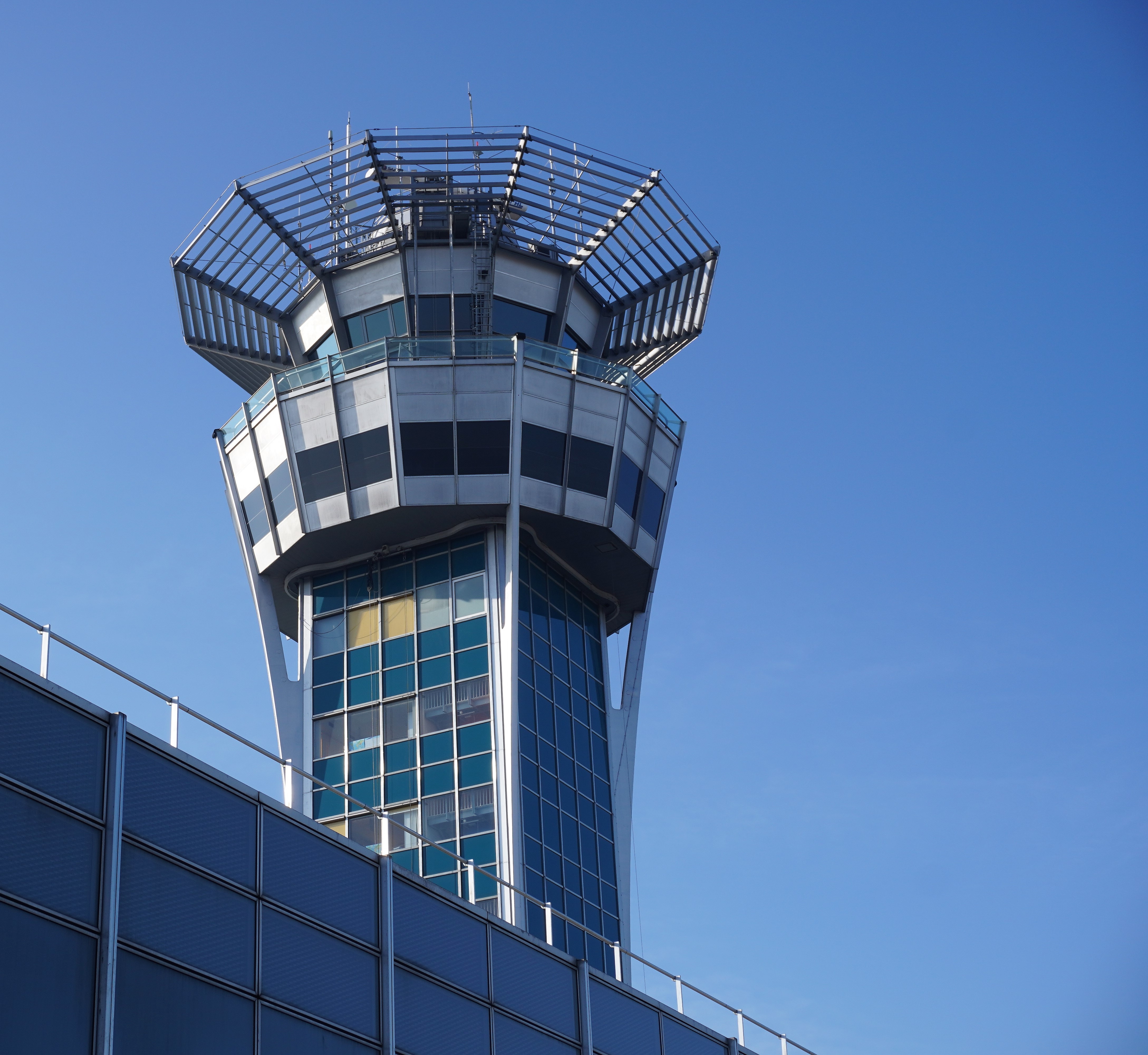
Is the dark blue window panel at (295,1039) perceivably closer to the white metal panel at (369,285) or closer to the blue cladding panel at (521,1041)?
the blue cladding panel at (521,1041)

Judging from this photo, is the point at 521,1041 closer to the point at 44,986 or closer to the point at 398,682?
the point at 44,986

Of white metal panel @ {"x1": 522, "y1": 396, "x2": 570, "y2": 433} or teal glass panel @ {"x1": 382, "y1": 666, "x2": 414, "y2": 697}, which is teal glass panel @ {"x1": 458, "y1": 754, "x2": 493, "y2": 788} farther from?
white metal panel @ {"x1": 522, "y1": 396, "x2": 570, "y2": 433}

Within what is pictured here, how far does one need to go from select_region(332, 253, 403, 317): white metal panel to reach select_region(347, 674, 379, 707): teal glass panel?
13.3 m

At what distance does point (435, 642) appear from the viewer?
168 feet

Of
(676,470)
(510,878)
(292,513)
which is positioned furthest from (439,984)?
(676,470)

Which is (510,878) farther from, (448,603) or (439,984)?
(439,984)

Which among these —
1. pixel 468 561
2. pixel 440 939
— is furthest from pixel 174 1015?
pixel 468 561

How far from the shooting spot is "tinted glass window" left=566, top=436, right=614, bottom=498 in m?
52.3

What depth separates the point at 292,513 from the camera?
52.7 m

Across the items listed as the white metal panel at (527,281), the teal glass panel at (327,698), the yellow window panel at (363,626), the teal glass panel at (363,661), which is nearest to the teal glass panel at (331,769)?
the teal glass panel at (327,698)

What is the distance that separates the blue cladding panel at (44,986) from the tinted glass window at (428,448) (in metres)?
33.6

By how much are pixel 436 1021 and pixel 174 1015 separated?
5834 millimetres

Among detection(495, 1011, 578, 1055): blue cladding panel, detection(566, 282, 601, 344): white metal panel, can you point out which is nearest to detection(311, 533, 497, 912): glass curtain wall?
detection(566, 282, 601, 344): white metal panel

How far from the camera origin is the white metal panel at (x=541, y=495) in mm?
51344
